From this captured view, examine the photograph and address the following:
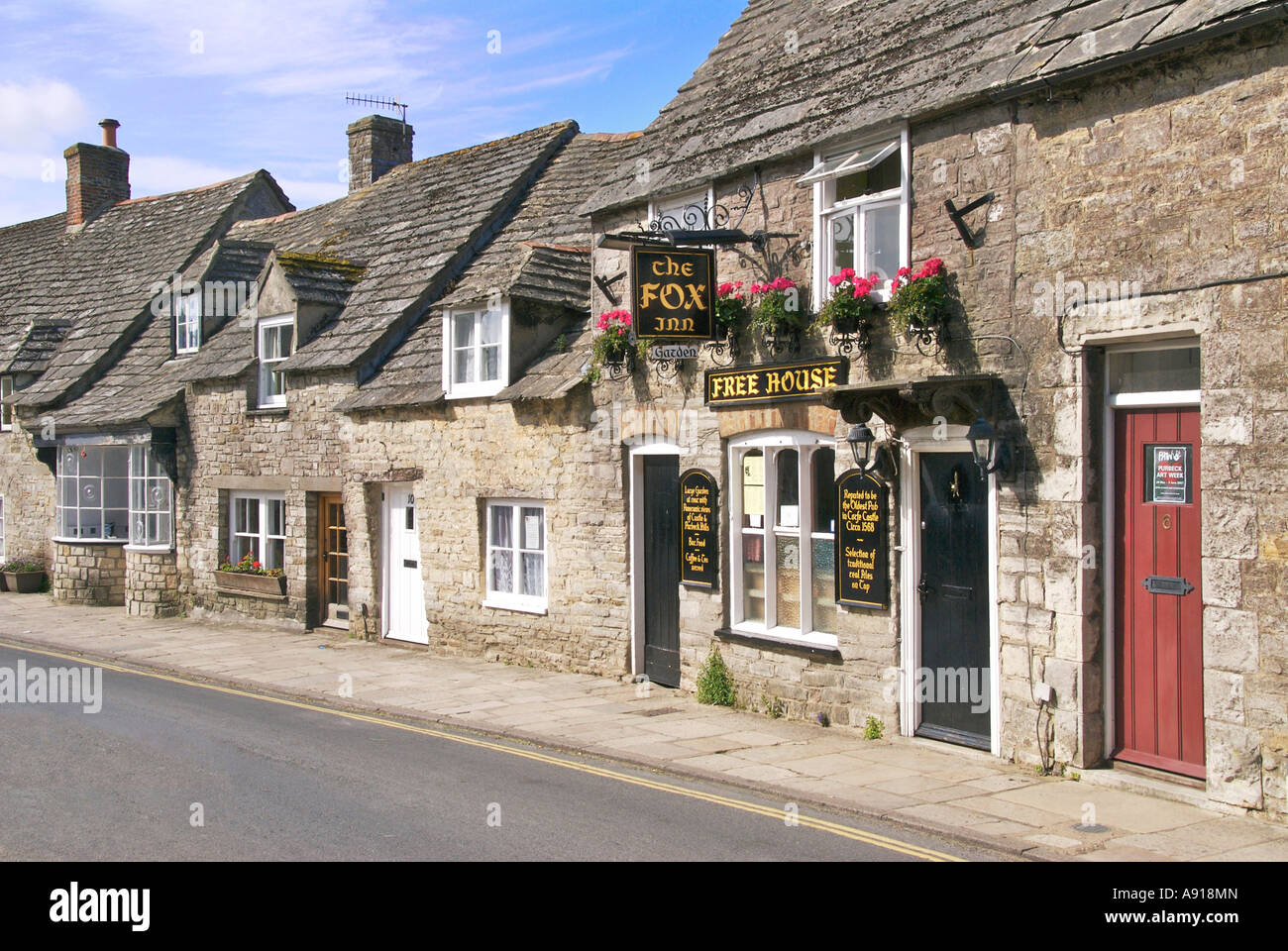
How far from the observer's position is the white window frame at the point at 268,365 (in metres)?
19.1

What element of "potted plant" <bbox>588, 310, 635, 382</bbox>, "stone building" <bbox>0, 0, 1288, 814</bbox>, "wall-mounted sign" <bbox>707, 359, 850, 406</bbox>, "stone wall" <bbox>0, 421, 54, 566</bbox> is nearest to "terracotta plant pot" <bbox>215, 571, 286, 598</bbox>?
"stone building" <bbox>0, 0, 1288, 814</bbox>

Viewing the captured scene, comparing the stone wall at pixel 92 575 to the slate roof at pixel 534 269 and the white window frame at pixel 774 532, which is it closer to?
the slate roof at pixel 534 269

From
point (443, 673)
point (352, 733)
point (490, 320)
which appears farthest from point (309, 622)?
point (352, 733)

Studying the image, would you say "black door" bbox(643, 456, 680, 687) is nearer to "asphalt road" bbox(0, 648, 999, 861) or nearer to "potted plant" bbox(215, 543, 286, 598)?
→ "asphalt road" bbox(0, 648, 999, 861)

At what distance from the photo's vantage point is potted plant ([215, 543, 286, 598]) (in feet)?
62.1

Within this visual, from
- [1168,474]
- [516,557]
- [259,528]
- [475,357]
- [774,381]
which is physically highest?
[475,357]

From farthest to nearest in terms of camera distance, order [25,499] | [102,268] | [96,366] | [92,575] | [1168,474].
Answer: [102,268] → [25,499] → [96,366] → [92,575] → [1168,474]

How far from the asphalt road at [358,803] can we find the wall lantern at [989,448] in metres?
3.05

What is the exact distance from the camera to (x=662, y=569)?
1305 centimetres

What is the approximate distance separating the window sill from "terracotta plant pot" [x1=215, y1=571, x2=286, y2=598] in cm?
542

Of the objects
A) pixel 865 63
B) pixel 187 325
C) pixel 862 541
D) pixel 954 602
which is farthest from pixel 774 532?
pixel 187 325

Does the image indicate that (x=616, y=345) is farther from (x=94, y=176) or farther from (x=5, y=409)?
(x=94, y=176)

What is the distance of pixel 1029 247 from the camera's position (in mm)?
9031

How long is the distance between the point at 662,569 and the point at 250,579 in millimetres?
9561
